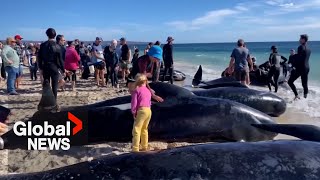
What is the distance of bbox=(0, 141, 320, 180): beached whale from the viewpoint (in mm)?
3840

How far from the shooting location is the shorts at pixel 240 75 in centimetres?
1452

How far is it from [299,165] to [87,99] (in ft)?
34.1

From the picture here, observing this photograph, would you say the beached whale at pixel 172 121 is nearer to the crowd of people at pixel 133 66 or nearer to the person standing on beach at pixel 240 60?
the crowd of people at pixel 133 66

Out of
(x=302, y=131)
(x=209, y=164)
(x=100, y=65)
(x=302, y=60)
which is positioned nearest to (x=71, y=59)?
(x=100, y=65)

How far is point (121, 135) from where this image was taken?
8.24 metres

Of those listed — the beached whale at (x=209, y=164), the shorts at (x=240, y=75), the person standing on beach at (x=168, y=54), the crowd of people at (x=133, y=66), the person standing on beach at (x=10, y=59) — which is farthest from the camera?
the person standing on beach at (x=168, y=54)

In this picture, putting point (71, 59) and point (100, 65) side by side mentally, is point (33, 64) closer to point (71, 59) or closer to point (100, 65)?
point (100, 65)

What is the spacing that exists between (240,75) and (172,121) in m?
7.05

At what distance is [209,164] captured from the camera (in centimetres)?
409

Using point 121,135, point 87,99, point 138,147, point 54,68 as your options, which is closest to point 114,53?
point 87,99

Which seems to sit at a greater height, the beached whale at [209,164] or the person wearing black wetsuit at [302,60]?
the person wearing black wetsuit at [302,60]

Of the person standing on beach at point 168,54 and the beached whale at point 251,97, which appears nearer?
the beached whale at point 251,97

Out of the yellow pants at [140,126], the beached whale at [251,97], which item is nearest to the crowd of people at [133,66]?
the yellow pants at [140,126]

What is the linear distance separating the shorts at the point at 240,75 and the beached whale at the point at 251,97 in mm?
2733
